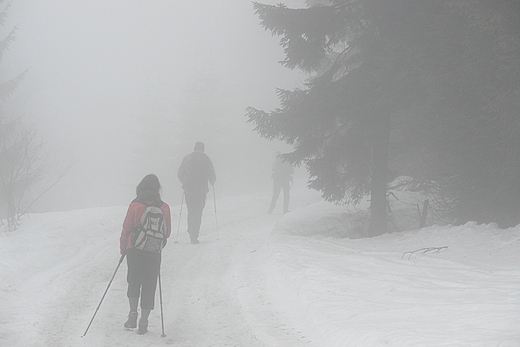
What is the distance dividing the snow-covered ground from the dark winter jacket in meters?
2.17

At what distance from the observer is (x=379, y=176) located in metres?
11.5

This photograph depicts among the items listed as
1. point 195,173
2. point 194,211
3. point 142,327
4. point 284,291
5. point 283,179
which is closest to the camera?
point 142,327

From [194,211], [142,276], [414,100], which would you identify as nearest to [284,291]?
[142,276]

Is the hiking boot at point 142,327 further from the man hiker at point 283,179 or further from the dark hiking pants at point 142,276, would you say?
the man hiker at point 283,179

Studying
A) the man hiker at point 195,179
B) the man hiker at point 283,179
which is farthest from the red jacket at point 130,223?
the man hiker at point 283,179

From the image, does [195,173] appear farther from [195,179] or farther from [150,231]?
[150,231]

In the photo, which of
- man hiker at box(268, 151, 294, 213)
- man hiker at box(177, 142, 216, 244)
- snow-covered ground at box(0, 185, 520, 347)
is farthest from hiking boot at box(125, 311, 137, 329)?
man hiker at box(268, 151, 294, 213)

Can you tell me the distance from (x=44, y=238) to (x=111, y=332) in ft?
17.9

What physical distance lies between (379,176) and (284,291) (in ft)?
17.2

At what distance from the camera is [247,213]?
20234 mm

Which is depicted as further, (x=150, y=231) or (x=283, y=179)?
(x=283, y=179)

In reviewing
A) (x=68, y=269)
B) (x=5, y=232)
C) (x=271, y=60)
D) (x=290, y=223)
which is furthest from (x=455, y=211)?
(x=271, y=60)

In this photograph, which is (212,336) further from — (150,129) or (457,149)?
(150,129)

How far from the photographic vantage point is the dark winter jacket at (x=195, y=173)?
42.8 feet
